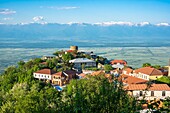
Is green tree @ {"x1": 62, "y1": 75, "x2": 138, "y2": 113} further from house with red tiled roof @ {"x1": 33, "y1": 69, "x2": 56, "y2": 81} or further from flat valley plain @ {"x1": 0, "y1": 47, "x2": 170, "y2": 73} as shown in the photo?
flat valley plain @ {"x1": 0, "y1": 47, "x2": 170, "y2": 73}

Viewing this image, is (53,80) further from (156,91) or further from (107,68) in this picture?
(156,91)

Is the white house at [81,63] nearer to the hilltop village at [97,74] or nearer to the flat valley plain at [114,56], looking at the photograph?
the hilltop village at [97,74]

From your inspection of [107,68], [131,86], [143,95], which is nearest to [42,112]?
[143,95]

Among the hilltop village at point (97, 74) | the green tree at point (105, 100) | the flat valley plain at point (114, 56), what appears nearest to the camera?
the green tree at point (105, 100)

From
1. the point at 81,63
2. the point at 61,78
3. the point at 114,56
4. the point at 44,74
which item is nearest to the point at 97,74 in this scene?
the point at 61,78

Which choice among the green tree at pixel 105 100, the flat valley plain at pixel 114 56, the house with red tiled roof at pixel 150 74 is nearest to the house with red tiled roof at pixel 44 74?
the house with red tiled roof at pixel 150 74

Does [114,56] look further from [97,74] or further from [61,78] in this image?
[97,74]

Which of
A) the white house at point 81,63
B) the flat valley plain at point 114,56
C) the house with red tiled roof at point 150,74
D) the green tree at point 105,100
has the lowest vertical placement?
the flat valley plain at point 114,56

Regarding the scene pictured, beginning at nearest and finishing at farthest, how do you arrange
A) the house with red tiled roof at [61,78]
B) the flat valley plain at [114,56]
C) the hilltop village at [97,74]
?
1. the hilltop village at [97,74]
2. the house with red tiled roof at [61,78]
3. the flat valley plain at [114,56]

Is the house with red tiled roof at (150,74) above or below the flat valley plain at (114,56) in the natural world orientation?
above

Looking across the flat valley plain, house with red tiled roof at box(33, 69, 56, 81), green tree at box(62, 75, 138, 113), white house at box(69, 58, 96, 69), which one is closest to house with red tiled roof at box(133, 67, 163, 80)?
house with red tiled roof at box(33, 69, 56, 81)

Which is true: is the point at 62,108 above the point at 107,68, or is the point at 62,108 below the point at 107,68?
above
